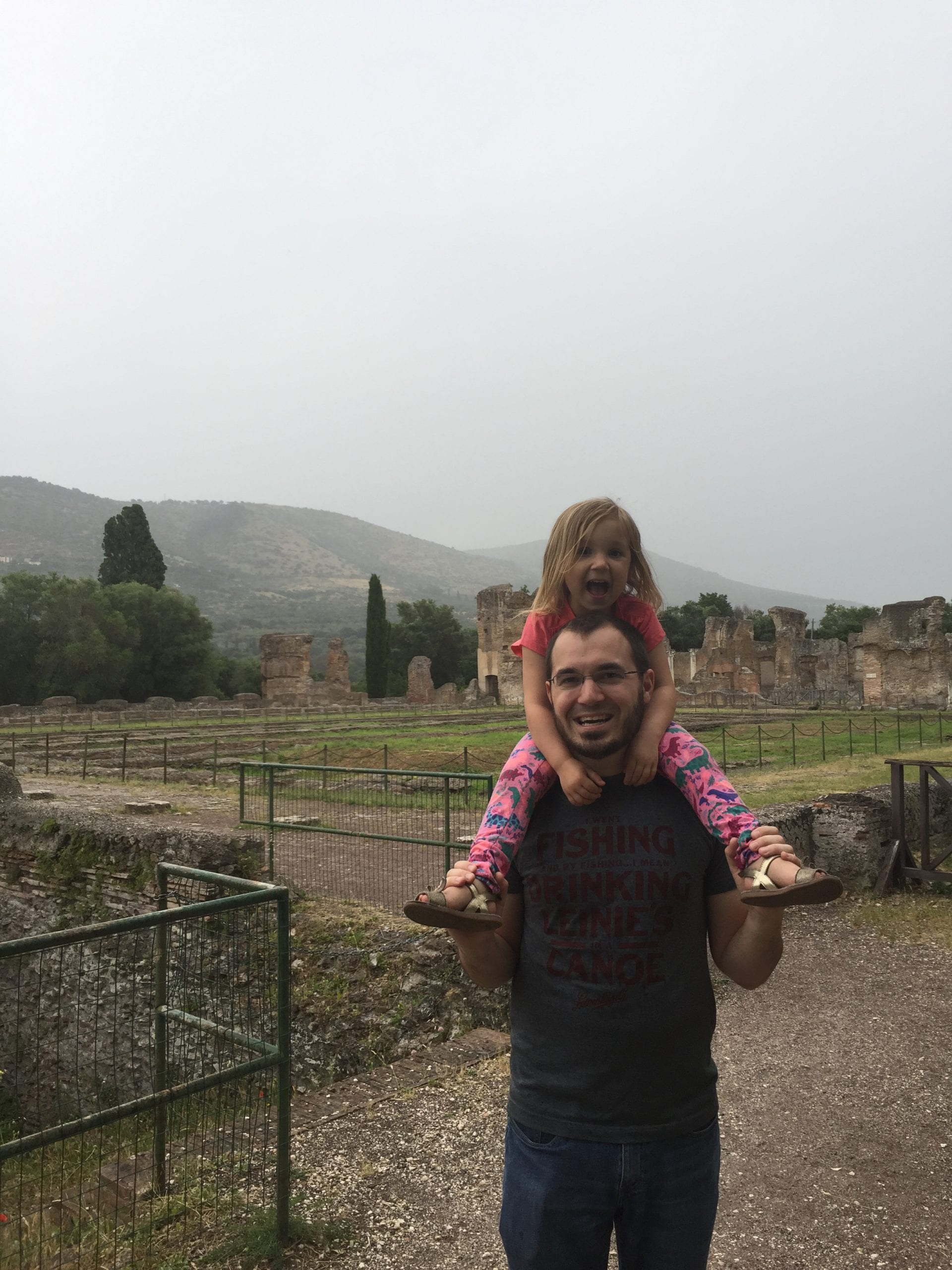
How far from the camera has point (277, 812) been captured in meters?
11.9

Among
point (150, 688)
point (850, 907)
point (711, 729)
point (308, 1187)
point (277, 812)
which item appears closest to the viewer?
point (308, 1187)

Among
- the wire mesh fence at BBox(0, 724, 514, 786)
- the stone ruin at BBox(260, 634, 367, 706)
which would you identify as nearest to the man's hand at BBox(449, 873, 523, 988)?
the wire mesh fence at BBox(0, 724, 514, 786)

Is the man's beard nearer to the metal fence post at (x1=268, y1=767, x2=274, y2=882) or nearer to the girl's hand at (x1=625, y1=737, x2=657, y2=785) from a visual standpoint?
the girl's hand at (x1=625, y1=737, x2=657, y2=785)

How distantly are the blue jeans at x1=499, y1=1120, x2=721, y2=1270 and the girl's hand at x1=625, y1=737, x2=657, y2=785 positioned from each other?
0.76 metres

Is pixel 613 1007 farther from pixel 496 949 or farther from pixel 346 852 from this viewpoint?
pixel 346 852

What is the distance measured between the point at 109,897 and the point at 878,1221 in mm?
7336

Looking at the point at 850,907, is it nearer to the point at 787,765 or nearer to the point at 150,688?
the point at 787,765

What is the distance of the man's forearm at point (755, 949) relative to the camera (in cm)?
202

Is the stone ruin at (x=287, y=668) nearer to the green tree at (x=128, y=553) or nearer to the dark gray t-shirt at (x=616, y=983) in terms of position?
the green tree at (x=128, y=553)

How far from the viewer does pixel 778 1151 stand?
435cm

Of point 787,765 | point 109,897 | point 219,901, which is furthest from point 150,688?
point 219,901

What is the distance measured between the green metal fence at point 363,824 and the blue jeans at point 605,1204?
6.37 meters

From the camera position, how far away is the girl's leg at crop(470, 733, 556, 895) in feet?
6.79

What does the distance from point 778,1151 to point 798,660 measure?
4863 cm
